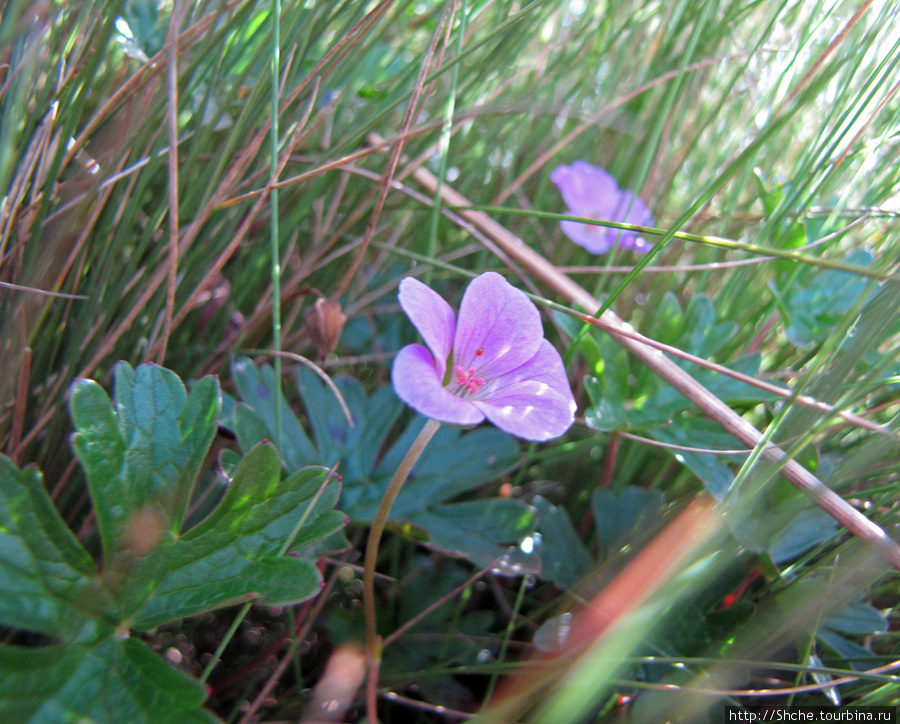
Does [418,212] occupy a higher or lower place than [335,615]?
higher

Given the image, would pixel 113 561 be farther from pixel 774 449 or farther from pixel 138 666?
pixel 774 449

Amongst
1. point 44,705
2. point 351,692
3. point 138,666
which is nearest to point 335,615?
point 351,692

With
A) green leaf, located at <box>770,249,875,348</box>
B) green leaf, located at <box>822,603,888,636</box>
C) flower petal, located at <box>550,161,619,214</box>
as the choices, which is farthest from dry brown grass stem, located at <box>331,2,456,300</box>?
green leaf, located at <box>822,603,888,636</box>

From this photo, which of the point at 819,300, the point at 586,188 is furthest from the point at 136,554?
the point at 586,188

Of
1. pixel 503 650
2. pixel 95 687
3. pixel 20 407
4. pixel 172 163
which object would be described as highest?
pixel 172 163

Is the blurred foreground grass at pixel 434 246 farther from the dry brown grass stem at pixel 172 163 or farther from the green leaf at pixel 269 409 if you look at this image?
the green leaf at pixel 269 409

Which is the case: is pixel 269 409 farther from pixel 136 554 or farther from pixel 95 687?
pixel 95 687

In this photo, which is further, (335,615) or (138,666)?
(335,615)

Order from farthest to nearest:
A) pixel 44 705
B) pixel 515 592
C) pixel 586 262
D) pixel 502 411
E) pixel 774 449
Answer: pixel 586 262
pixel 515 592
pixel 774 449
pixel 502 411
pixel 44 705
